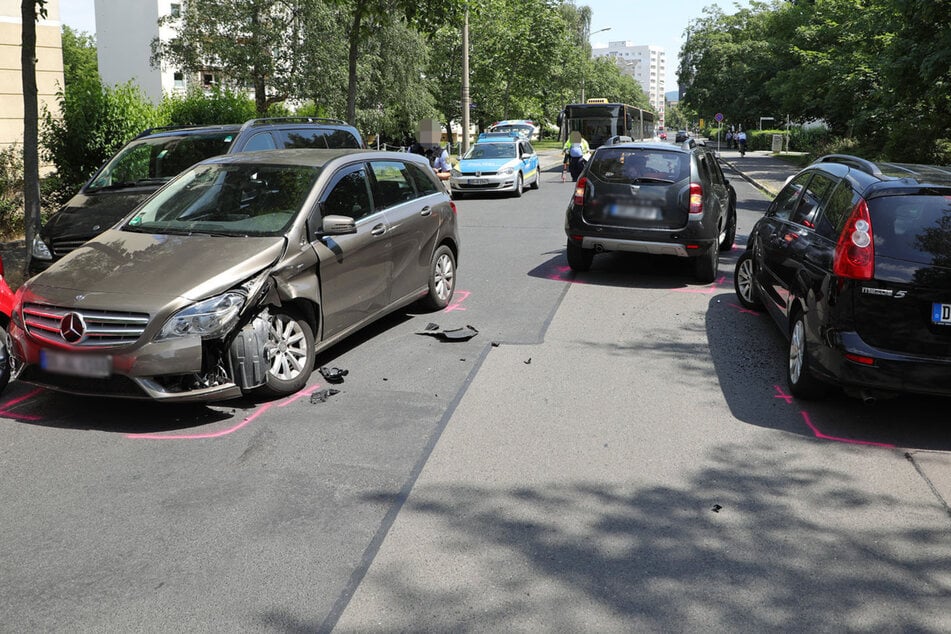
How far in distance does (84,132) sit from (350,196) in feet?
28.7

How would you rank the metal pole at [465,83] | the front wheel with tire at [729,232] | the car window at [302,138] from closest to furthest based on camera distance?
→ the car window at [302,138] < the front wheel with tire at [729,232] < the metal pole at [465,83]

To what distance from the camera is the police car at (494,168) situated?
75.9ft

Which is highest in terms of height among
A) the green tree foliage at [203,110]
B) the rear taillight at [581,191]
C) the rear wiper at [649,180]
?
the green tree foliage at [203,110]

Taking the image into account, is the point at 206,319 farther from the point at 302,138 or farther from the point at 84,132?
the point at 84,132

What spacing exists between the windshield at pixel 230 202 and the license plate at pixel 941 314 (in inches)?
170

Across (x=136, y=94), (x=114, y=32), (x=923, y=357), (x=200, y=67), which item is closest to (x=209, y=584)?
(x=923, y=357)

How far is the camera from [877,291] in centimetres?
536

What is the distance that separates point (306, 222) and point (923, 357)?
424cm

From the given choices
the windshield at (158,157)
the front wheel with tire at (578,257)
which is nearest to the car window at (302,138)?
the windshield at (158,157)

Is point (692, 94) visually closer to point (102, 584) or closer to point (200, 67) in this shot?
point (200, 67)

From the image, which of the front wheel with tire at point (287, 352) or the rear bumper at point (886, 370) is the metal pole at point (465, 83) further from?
the rear bumper at point (886, 370)

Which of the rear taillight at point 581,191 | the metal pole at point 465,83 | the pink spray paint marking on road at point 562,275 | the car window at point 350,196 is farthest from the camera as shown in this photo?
the metal pole at point 465,83

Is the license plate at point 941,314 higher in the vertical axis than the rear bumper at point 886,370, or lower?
higher

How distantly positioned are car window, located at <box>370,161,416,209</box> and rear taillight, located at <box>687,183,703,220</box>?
357 centimetres
